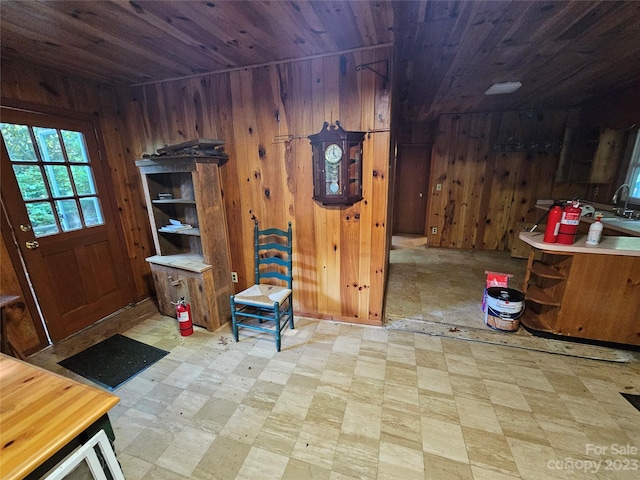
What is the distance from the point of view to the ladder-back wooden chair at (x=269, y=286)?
2.21 meters

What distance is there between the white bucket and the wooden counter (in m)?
0.13

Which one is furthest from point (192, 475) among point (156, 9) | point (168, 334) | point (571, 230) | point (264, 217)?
point (571, 230)

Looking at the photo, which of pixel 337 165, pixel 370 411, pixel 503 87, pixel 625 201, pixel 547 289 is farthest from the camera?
pixel 625 201

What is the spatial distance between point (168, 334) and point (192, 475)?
143cm

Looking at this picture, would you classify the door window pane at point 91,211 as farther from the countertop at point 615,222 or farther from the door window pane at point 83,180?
the countertop at point 615,222

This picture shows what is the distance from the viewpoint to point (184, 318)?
238 cm

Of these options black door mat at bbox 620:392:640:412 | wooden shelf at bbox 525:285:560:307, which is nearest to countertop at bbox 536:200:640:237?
wooden shelf at bbox 525:285:560:307

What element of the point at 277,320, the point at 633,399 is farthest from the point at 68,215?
the point at 633,399

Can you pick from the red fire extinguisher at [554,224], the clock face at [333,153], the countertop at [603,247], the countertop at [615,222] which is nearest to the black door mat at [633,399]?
the countertop at [603,247]

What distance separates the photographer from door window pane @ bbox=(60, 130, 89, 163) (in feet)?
7.79

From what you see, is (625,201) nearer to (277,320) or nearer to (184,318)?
(277,320)

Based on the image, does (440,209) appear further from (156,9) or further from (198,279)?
(156,9)

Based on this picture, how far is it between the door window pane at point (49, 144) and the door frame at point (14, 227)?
14cm

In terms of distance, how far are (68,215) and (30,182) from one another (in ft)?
1.21
